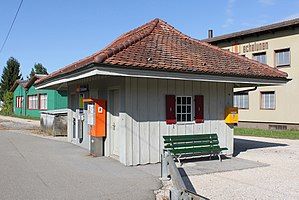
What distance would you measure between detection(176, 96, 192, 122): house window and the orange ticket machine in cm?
246

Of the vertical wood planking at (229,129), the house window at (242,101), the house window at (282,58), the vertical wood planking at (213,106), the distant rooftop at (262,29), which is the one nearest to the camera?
the vertical wood planking at (213,106)

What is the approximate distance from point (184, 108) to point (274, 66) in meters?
16.1

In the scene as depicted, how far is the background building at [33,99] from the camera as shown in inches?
1308

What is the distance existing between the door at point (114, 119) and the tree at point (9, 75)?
58.9 meters

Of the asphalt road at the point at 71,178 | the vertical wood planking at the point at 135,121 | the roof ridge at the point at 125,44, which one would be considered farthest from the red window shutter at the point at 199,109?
the roof ridge at the point at 125,44

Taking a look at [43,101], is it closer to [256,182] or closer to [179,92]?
[179,92]

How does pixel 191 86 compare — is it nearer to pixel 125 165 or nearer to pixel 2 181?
pixel 125 165

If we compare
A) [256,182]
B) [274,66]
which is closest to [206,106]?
[256,182]

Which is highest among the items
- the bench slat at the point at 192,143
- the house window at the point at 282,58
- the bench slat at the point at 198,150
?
the house window at the point at 282,58

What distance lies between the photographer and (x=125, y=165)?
10070 millimetres

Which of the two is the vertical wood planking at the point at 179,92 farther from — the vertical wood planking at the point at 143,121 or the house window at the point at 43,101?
the house window at the point at 43,101

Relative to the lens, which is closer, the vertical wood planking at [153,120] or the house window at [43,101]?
the vertical wood planking at [153,120]

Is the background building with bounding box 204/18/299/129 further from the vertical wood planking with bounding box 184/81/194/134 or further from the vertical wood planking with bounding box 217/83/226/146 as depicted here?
the vertical wood planking with bounding box 184/81/194/134

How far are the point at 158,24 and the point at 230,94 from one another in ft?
12.4
